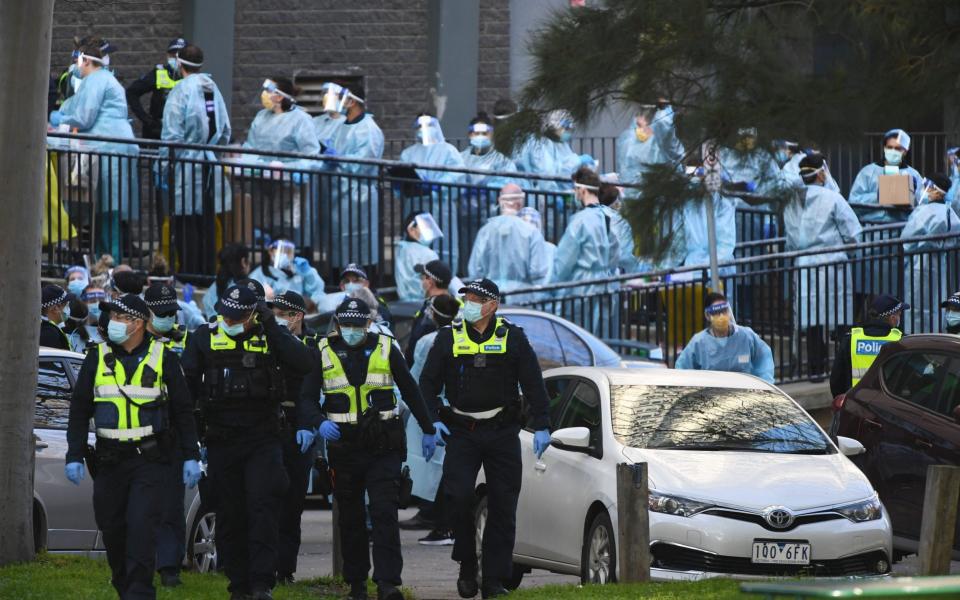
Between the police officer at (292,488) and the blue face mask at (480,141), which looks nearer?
the police officer at (292,488)

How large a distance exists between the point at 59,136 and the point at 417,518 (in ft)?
20.7

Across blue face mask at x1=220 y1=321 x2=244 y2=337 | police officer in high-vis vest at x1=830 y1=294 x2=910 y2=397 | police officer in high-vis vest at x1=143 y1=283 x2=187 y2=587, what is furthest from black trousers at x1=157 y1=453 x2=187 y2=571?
police officer in high-vis vest at x1=830 y1=294 x2=910 y2=397

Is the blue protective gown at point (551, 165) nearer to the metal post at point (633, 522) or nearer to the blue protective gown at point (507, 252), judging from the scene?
the blue protective gown at point (507, 252)

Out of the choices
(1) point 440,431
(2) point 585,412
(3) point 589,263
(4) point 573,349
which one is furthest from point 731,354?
(1) point 440,431

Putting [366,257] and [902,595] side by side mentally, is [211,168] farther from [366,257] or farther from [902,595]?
[902,595]

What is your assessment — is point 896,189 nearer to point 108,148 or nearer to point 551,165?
point 551,165

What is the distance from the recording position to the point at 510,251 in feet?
60.7

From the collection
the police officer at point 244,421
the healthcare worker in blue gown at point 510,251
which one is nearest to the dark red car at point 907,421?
the police officer at point 244,421

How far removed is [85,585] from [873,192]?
45.0ft

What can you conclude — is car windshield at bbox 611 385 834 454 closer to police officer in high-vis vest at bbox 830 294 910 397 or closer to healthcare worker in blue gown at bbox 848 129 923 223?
police officer in high-vis vest at bbox 830 294 910 397

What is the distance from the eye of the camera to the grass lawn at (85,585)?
9.96 metres

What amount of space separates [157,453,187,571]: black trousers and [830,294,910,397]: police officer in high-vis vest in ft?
18.0

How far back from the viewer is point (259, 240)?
19188 millimetres

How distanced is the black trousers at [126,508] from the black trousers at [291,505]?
5.41ft
